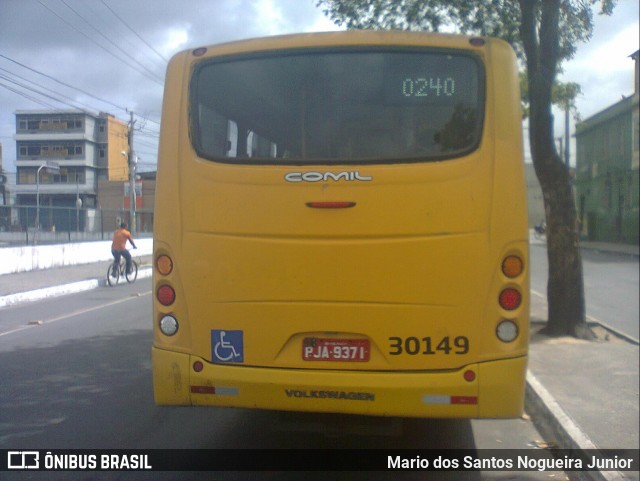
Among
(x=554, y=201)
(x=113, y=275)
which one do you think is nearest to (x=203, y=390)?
(x=554, y=201)

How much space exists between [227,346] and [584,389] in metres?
4.32

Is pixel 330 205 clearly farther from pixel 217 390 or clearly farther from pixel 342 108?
pixel 217 390

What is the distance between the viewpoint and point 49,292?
14.4 meters

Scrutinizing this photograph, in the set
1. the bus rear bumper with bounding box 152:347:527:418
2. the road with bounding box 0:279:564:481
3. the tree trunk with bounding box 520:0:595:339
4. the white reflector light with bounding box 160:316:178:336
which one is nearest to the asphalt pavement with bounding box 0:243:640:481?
the road with bounding box 0:279:564:481

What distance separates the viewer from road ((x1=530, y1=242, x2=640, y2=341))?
12.9 meters

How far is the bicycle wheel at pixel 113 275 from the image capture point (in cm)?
1841

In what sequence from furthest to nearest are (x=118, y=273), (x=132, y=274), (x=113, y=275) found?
(x=132, y=274) → (x=118, y=273) → (x=113, y=275)

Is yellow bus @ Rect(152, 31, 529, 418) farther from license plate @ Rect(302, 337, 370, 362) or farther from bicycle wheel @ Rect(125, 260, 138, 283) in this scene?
bicycle wheel @ Rect(125, 260, 138, 283)

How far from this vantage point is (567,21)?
10.0 m

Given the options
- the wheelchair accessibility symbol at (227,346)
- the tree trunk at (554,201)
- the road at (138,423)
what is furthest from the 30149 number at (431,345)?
the tree trunk at (554,201)

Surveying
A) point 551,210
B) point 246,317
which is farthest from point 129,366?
point 551,210

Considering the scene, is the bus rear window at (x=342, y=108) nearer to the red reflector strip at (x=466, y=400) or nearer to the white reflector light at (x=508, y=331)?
the white reflector light at (x=508, y=331)

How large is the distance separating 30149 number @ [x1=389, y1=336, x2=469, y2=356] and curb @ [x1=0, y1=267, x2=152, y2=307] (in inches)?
235

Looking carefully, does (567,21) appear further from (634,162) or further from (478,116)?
(634,162)
